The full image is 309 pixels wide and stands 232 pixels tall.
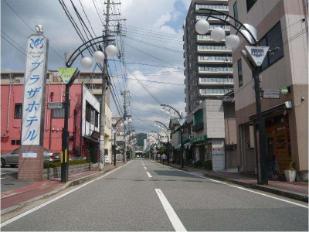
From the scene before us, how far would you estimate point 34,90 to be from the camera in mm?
18891

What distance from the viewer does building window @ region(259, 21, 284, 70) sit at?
19595 millimetres

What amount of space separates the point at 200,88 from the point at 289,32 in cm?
6969

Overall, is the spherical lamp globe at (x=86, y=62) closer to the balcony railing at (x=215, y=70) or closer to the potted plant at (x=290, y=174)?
the potted plant at (x=290, y=174)

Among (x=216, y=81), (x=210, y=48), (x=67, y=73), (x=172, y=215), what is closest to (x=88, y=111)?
(x=67, y=73)

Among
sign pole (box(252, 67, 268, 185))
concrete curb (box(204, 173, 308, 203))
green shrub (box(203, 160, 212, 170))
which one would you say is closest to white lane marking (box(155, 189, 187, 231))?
concrete curb (box(204, 173, 308, 203))

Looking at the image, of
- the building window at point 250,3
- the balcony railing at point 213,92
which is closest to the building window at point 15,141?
the building window at point 250,3

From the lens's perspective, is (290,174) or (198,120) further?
(198,120)

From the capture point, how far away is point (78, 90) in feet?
130

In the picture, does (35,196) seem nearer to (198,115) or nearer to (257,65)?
(257,65)

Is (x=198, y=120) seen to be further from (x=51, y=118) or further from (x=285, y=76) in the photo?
(x=285, y=76)

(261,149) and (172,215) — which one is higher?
(261,149)

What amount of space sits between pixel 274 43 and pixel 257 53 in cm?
422

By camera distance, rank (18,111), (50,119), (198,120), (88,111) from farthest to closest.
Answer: (198,120), (88,111), (18,111), (50,119)

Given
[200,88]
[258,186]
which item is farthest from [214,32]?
[200,88]
